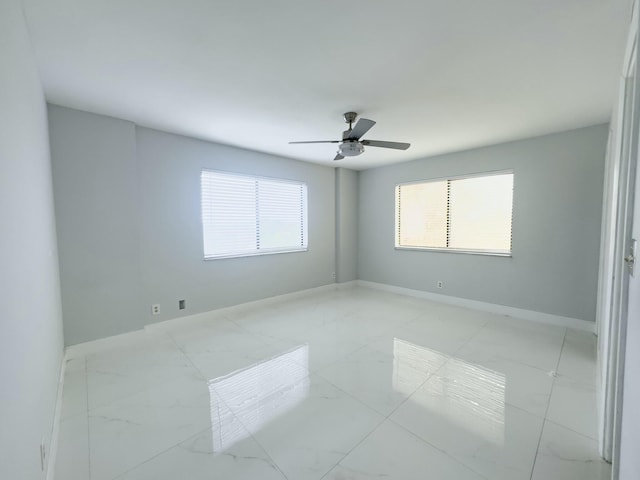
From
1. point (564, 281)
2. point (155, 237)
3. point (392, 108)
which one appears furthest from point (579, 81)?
point (155, 237)

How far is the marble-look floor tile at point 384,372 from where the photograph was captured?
212 cm

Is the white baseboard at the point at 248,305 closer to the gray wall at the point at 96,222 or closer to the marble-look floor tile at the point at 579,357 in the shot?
the gray wall at the point at 96,222

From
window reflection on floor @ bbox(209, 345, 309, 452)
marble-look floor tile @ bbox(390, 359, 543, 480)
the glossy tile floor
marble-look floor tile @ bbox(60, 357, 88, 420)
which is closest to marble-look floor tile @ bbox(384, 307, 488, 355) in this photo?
the glossy tile floor

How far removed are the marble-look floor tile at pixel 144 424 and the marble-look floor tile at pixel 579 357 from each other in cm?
303

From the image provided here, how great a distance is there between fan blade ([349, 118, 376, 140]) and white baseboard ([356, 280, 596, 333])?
10.5 feet

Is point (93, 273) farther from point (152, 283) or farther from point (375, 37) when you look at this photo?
point (375, 37)

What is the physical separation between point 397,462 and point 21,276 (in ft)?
6.80

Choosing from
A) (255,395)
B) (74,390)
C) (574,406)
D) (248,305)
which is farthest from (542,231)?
(74,390)

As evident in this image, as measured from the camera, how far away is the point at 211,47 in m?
1.81

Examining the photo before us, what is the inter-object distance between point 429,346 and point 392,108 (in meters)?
2.51

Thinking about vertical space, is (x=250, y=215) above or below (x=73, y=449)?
above

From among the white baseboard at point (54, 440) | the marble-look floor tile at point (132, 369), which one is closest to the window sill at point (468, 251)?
the marble-look floor tile at point (132, 369)

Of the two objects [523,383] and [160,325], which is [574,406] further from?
[160,325]

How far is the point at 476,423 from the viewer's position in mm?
1832
